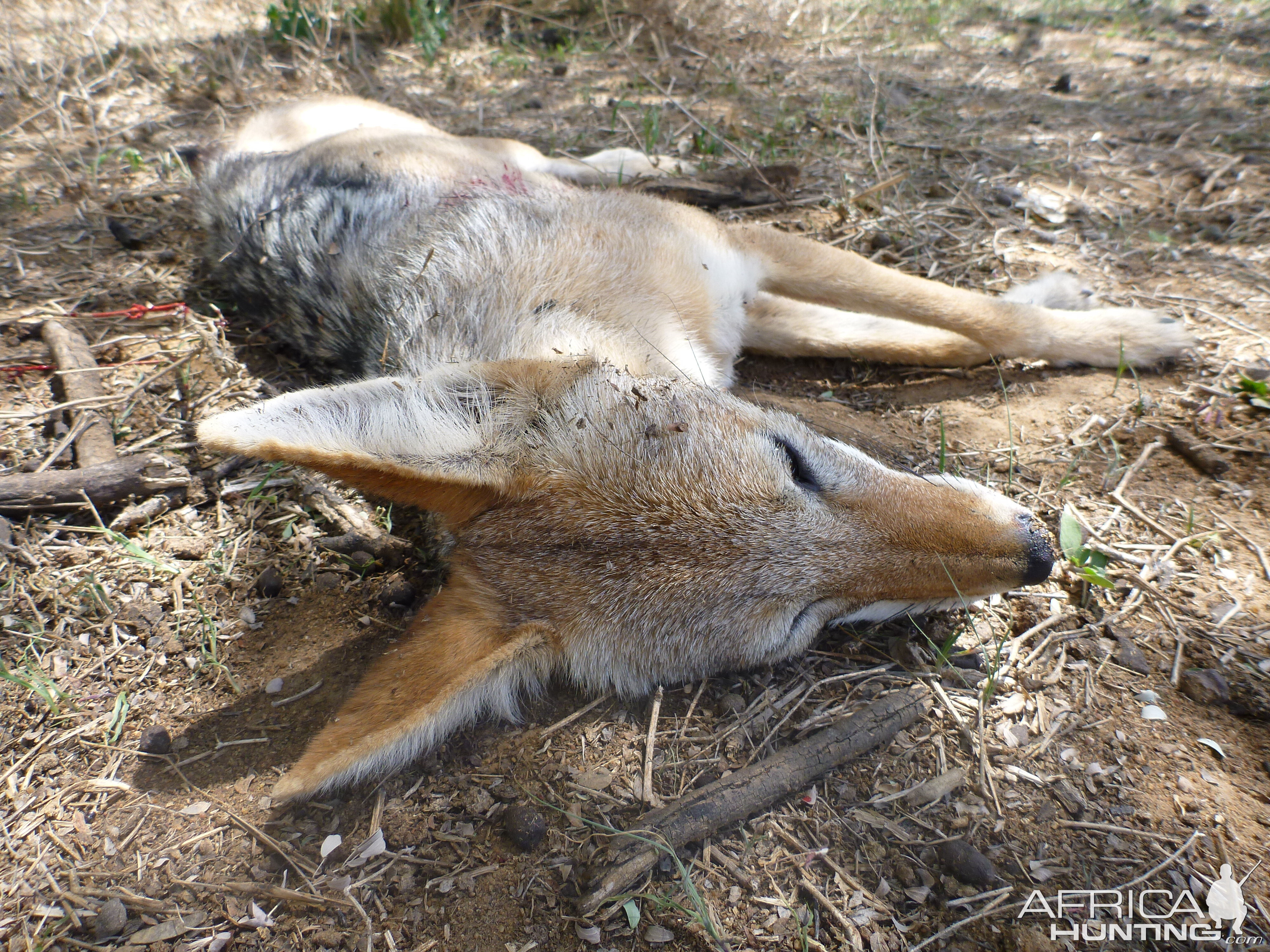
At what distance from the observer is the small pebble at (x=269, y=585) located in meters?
2.91

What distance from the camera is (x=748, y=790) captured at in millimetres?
2178

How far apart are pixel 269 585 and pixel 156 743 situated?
0.68 meters

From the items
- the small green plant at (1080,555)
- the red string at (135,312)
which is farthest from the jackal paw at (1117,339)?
the red string at (135,312)

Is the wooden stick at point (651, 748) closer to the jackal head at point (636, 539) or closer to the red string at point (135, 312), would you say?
the jackal head at point (636, 539)

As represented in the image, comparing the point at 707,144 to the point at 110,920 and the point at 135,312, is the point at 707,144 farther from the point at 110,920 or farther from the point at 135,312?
the point at 110,920

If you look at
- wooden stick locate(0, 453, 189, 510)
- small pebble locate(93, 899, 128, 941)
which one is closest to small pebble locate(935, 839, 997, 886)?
small pebble locate(93, 899, 128, 941)

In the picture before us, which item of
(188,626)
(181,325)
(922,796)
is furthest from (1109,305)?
(181,325)

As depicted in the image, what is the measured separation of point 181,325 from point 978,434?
4174 mm

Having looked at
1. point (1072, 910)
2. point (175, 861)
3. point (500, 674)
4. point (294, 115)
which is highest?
point (294, 115)

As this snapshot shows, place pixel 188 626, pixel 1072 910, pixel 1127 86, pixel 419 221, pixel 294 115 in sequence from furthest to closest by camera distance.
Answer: pixel 1127 86, pixel 294 115, pixel 419 221, pixel 188 626, pixel 1072 910

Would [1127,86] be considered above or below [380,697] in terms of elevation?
above

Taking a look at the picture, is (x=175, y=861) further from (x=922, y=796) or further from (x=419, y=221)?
(x=419, y=221)

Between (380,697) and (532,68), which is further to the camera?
(532,68)

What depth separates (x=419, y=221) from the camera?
3590 millimetres
